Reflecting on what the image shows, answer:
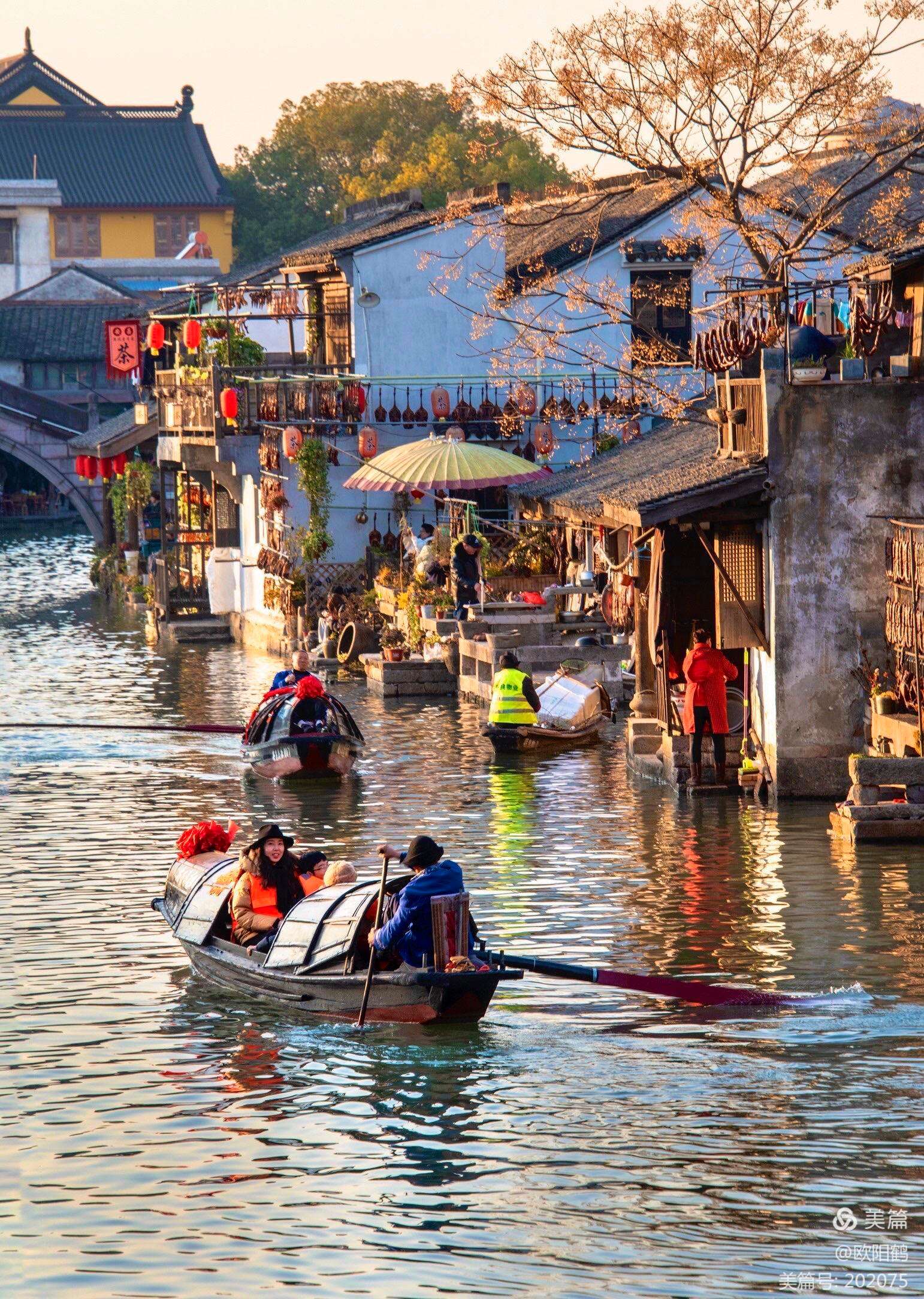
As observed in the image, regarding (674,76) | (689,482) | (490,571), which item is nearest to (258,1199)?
(689,482)

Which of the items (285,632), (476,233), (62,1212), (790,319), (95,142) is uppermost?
(95,142)

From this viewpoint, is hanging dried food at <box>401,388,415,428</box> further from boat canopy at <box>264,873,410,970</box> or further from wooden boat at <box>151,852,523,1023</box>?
boat canopy at <box>264,873,410,970</box>

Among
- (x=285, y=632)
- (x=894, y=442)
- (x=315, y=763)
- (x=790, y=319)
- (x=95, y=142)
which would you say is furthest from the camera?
(x=95, y=142)

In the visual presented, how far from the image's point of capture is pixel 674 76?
1276 inches

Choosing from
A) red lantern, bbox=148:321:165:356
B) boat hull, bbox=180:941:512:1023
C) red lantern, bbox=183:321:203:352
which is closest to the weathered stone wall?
boat hull, bbox=180:941:512:1023

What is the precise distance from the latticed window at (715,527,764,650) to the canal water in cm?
208

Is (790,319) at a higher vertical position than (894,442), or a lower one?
higher

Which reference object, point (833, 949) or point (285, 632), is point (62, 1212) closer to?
point (833, 949)

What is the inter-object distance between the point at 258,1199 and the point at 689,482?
555 inches

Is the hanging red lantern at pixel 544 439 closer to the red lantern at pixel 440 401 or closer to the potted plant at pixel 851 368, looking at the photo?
the red lantern at pixel 440 401

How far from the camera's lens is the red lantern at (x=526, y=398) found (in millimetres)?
41656

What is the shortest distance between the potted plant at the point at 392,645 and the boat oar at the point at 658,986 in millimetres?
20660

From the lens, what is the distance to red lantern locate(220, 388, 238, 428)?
144 ft

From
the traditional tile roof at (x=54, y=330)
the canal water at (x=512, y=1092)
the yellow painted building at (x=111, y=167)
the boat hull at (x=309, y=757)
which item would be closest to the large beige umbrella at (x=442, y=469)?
the boat hull at (x=309, y=757)
